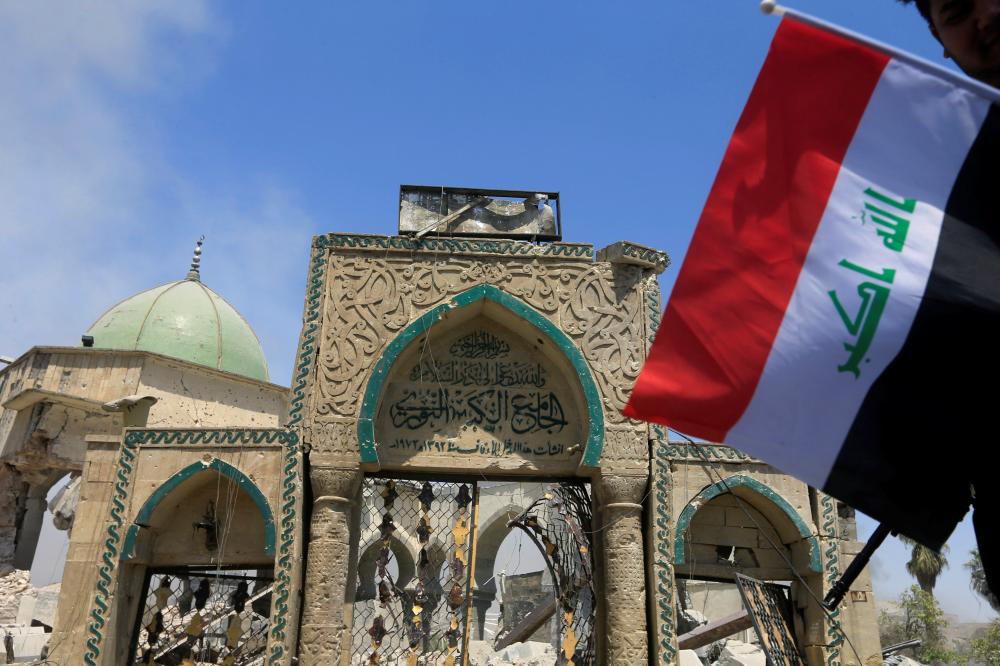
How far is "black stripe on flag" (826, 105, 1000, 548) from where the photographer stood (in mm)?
3092

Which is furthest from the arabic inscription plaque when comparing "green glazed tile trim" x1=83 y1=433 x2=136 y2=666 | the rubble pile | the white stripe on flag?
the rubble pile

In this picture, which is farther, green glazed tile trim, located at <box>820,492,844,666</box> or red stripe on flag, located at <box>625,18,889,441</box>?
green glazed tile trim, located at <box>820,492,844,666</box>

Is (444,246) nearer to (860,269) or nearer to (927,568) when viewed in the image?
(860,269)

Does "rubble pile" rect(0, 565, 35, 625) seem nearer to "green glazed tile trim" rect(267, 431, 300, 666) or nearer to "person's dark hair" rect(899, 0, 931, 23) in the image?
"green glazed tile trim" rect(267, 431, 300, 666)

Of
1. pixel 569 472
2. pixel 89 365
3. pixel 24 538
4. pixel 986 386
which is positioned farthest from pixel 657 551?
pixel 24 538

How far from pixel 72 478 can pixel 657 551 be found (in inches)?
566

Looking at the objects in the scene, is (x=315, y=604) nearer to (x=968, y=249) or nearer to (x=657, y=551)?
(x=657, y=551)

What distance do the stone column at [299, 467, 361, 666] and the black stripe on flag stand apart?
19.7 feet

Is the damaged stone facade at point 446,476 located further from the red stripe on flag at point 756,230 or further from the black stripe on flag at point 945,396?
the black stripe on flag at point 945,396

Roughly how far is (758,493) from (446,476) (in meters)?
3.47

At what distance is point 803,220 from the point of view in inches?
140

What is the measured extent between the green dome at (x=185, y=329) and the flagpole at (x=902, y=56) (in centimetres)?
1612

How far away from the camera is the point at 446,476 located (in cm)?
909

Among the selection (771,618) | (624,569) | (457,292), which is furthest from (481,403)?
(771,618)
